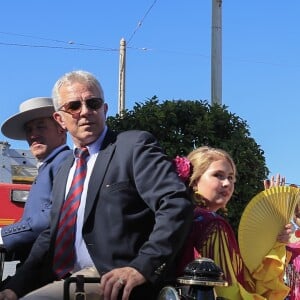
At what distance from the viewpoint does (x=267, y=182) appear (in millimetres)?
4125

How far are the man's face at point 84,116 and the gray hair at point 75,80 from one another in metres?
0.02

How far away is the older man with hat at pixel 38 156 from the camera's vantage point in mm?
3514

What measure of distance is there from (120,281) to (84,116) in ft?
2.81

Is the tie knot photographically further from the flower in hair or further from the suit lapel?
the flower in hair

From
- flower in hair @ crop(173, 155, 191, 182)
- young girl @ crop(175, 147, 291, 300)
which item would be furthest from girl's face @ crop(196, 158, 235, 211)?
flower in hair @ crop(173, 155, 191, 182)

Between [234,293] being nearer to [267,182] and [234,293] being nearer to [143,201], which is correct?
[143,201]

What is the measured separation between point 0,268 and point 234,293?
1.32 m

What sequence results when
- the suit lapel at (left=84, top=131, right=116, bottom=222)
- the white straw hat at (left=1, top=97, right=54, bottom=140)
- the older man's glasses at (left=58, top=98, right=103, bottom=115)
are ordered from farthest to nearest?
the white straw hat at (left=1, top=97, right=54, bottom=140), the older man's glasses at (left=58, top=98, right=103, bottom=115), the suit lapel at (left=84, top=131, right=116, bottom=222)

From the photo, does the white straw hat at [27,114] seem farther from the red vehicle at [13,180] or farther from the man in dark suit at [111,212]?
the man in dark suit at [111,212]

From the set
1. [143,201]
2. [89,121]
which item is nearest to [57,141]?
[89,121]

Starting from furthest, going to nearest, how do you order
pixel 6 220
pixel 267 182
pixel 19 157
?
pixel 19 157 → pixel 6 220 → pixel 267 182

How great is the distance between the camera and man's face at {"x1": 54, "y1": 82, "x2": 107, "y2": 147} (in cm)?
304

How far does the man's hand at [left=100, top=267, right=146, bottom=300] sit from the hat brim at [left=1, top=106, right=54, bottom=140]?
1.85m

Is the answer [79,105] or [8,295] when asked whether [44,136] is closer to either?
[79,105]
